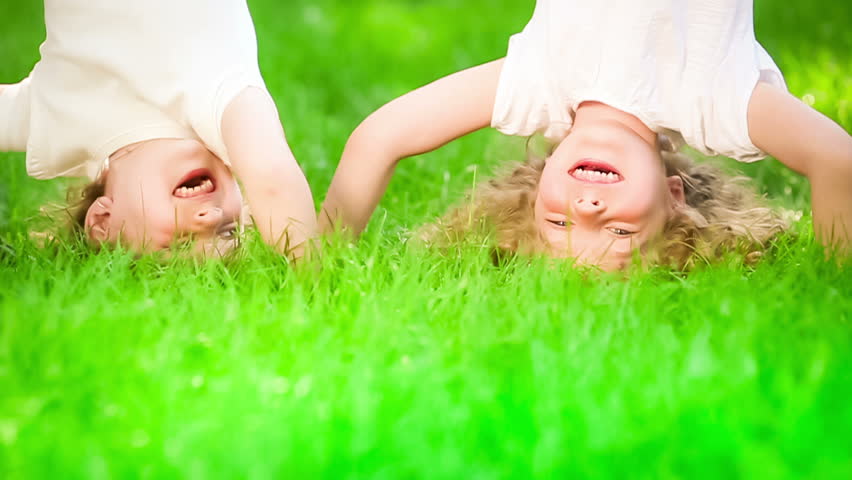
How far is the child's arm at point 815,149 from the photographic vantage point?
7.66 feet

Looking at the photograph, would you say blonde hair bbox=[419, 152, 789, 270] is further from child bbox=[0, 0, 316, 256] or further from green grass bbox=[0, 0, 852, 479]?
child bbox=[0, 0, 316, 256]

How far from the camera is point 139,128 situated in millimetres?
2607

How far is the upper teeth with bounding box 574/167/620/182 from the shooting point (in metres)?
2.46

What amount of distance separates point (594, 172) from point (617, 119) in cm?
16

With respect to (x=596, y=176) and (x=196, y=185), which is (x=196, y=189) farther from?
(x=596, y=176)

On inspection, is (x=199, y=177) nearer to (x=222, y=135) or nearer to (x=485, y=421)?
(x=222, y=135)

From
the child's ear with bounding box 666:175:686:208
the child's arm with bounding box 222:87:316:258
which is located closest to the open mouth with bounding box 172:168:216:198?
the child's arm with bounding box 222:87:316:258

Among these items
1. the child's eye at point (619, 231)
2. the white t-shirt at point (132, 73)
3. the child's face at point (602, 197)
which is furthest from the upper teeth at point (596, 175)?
the white t-shirt at point (132, 73)

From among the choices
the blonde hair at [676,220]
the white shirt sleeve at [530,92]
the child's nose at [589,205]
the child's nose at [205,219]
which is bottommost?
the blonde hair at [676,220]

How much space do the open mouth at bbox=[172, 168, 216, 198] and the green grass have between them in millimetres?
185

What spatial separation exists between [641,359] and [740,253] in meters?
0.82

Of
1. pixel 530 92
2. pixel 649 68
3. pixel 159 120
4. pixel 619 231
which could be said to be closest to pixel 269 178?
pixel 159 120

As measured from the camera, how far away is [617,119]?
2.54 metres

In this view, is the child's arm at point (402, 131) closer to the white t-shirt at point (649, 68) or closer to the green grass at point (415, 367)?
the white t-shirt at point (649, 68)
